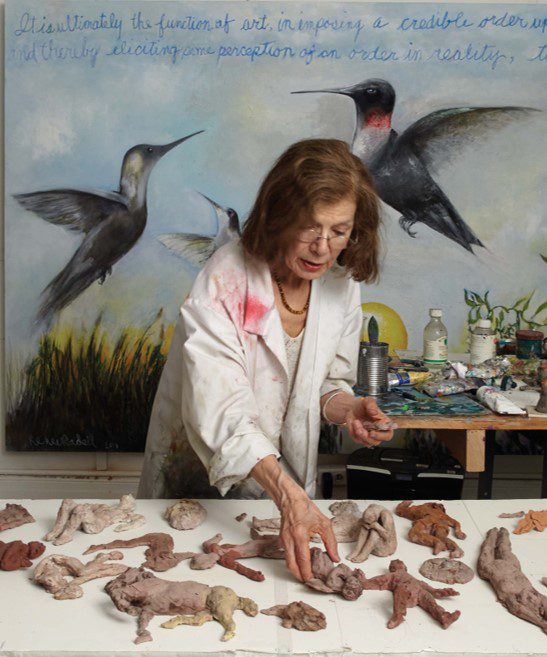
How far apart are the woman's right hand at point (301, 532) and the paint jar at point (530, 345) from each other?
222 centimetres

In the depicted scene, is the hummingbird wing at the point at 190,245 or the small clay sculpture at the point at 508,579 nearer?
the small clay sculpture at the point at 508,579

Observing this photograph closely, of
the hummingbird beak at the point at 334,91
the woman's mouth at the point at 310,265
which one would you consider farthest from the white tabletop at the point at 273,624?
the hummingbird beak at the point at 334,91

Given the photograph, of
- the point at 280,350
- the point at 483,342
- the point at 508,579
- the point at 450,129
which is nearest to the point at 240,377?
the point at 280,350

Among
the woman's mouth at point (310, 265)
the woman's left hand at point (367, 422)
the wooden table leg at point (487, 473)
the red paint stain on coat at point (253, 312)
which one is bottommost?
the wooden table leg at point (487, 473)

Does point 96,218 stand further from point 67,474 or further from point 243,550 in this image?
point 243,550

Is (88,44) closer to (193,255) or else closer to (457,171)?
(193,255)

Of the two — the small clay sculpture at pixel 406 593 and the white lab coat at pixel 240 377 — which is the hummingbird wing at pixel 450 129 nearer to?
the white lab coat at pixel 240 377

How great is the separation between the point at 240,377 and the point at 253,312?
23cm

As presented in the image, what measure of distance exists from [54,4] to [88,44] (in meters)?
0.24

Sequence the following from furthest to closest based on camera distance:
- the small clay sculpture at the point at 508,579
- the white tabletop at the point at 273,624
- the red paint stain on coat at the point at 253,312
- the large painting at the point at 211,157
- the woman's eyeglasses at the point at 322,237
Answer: the large painting at the point at 211,157 → the red paint stain on coat at the point at 253,312 → the woman's eyeglasses at the point at 322,237 → the small clay sculpture at the point at 508,579 → the white tabletop at the point at 273,624

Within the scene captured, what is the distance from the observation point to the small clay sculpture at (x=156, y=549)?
6.10 feet

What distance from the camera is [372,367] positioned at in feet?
10.9

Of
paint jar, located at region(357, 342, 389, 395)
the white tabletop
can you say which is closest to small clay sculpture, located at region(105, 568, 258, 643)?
the white tabletop

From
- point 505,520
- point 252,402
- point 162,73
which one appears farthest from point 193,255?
point 505,520
